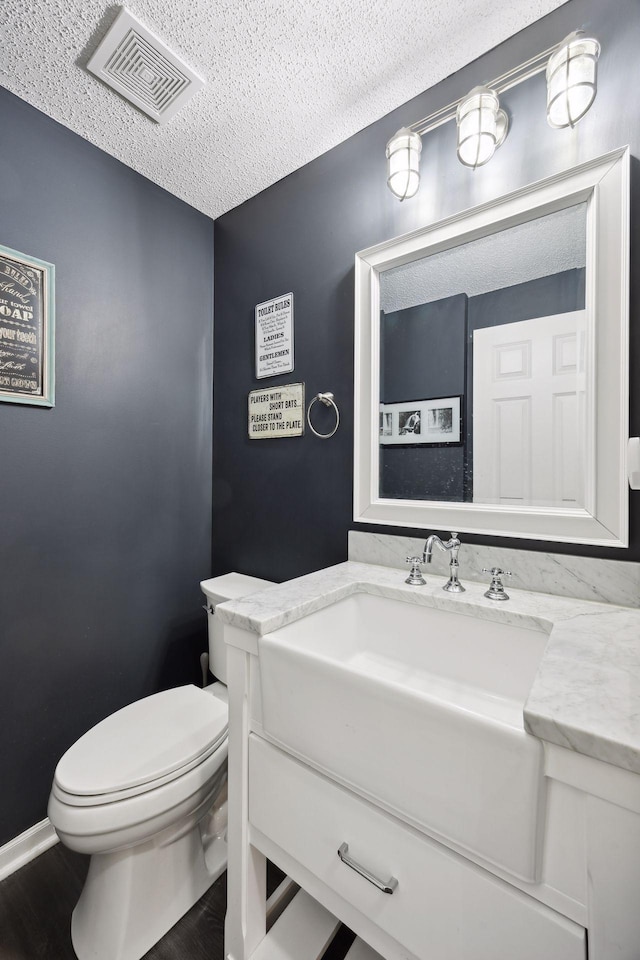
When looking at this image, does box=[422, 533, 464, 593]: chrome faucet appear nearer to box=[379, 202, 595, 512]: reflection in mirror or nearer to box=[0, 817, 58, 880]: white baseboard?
box=[379, 202, 595, 512]: reflection in mirror

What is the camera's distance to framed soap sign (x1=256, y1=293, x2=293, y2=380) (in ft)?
5.31

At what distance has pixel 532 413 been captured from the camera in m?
1.08

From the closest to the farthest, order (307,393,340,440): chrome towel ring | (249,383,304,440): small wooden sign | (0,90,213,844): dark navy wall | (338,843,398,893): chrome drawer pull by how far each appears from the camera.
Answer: (338,843,398,893): chrome drawer pull → (0,90,213,844): dark navy wall → (307,393,340,440): chrome towel ring → (249,383,304,440): small wooden sign

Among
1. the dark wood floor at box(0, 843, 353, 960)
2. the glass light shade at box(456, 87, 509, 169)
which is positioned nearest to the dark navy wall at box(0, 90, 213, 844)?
the dark wood floor at box(0, 843, 353, 960)

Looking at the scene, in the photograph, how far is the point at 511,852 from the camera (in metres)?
0.55

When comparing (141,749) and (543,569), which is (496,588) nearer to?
(543,569)

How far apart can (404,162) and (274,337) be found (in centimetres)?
73

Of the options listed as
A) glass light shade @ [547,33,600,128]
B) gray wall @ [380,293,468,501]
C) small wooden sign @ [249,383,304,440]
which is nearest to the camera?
glass light shade @ [547,33,600,128]

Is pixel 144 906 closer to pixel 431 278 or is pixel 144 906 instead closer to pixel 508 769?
pixel 508 769

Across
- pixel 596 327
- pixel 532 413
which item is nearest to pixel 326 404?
pixel 532 413

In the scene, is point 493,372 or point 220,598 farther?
point 220,598

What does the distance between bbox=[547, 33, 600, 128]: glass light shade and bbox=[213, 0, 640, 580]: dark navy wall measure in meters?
0.08

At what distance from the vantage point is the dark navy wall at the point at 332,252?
99 cm

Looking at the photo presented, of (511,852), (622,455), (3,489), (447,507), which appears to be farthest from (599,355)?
(3,489)
